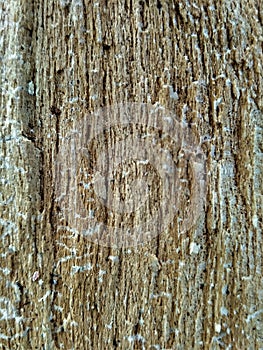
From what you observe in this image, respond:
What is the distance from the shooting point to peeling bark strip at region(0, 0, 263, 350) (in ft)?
1.85

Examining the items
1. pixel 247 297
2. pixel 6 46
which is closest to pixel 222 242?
pixel 247 297

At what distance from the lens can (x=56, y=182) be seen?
58 centimetres

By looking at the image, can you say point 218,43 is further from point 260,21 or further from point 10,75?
point 10,75

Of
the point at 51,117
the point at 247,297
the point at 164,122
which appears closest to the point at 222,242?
the point at 247,297

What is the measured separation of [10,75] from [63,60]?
0.25 ft

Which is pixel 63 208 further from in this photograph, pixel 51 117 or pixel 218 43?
pixel 218 43

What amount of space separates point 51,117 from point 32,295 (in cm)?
24

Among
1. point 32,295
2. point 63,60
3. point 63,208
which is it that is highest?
point 63,60

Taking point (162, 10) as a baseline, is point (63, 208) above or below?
below

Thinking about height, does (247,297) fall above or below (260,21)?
below

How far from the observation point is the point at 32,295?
0.57 metres

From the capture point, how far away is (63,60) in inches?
23.4

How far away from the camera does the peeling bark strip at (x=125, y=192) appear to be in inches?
22.2

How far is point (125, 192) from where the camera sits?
0.57 metres
